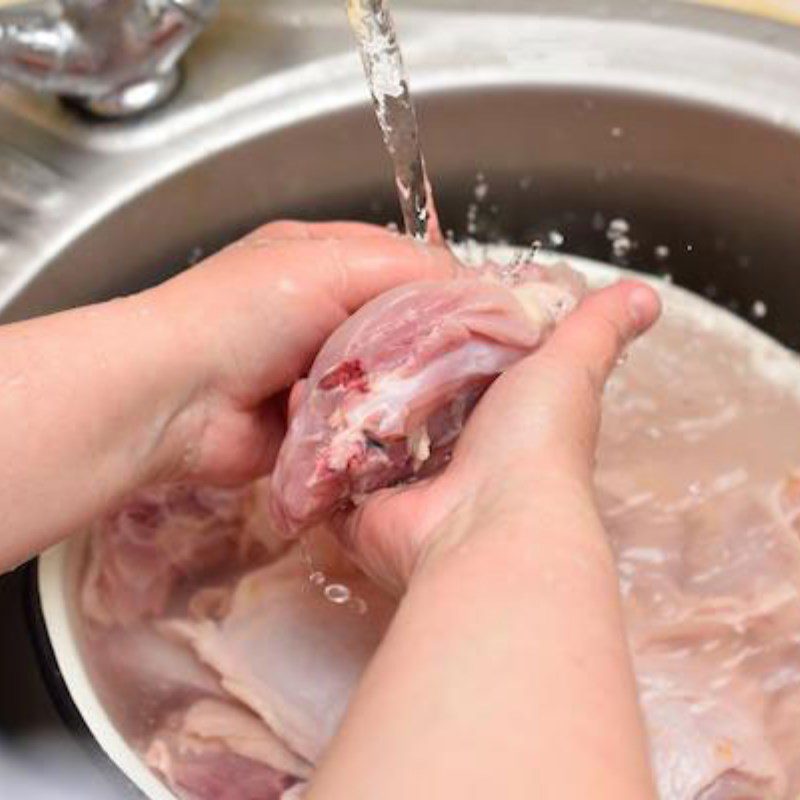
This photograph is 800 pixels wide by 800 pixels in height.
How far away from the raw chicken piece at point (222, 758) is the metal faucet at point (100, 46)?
14.9 inches

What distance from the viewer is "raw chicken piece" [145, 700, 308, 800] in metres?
0.59

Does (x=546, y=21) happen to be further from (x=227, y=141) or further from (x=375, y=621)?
(x=375, y=621)

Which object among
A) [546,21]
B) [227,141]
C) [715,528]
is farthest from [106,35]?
[715,528]

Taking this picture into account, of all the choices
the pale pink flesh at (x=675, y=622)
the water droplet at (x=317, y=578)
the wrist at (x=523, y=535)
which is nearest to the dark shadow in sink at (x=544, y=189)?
the pale pink flesh at (x=675, y=622)

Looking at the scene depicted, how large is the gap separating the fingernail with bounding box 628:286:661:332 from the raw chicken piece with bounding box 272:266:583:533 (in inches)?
1.6

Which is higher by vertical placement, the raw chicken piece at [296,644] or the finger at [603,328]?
the finger at [603,328]

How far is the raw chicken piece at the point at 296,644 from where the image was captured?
24.6 inches

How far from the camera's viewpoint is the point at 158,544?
2.28ft

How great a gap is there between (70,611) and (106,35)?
33 centimetres

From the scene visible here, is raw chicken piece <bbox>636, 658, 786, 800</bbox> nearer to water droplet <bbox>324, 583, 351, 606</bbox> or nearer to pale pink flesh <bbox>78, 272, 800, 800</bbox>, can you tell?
pale pink flesh <bbox>78, 272, 800, 800</bbox>

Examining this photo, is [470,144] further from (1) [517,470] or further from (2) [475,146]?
(1) [517,470]

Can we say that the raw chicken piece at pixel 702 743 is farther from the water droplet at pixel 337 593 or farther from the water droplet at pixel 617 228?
the water droplet at pixel 617 228

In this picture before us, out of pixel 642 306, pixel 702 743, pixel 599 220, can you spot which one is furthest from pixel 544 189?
pixel 702 743

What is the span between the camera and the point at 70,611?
2.13ft
